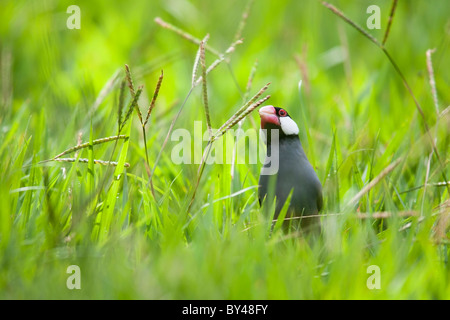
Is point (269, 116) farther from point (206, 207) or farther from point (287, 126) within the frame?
point (206, 207)

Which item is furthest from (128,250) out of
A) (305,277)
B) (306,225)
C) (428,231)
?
(428,231)

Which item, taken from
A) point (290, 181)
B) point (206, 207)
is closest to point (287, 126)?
point (290, 181)

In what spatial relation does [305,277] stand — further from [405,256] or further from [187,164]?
[187,164]

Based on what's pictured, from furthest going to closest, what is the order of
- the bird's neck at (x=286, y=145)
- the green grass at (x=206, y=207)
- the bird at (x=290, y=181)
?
1. the bird's neck at (x=286, y=145)
2. the bird at (x=290, y=181)
3. the green grass at (x=206, y=207)

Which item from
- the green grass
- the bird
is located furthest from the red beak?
the green grass

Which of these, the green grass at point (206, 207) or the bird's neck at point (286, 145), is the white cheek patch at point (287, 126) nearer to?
the bird's neck at point (286, 145)

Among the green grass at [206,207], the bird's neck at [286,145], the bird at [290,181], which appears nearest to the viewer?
the green grass at [206,207]

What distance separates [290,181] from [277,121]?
9.3 inches

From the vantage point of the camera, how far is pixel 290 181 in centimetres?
195

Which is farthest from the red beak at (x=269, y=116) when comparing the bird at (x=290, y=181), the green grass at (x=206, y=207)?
the green grass at (x=206, y=207)

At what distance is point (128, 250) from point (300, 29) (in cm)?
371

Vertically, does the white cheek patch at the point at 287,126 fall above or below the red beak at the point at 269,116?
below

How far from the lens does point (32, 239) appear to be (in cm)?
161

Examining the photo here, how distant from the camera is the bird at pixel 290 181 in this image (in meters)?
1.93
